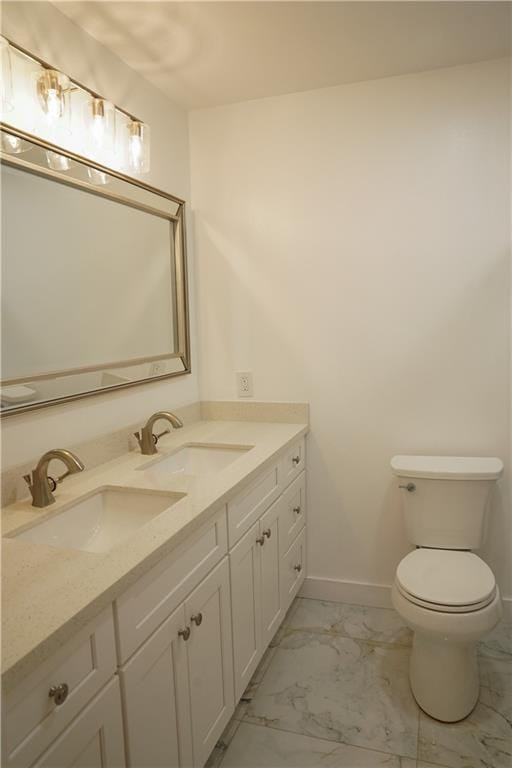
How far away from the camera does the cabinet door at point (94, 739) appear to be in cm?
88

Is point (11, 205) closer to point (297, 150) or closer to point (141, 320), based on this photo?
point (141, 320)

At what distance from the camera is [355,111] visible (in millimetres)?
2211

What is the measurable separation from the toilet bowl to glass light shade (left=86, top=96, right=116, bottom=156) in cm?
183

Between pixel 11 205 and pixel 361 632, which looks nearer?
pixel 11 205

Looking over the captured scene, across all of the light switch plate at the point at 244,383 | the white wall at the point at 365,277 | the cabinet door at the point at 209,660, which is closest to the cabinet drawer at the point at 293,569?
the white wall at the point at 365,277

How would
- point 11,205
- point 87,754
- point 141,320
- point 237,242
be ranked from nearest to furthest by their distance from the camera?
point 87,754, point 11,205, point 141,320, point 237,242

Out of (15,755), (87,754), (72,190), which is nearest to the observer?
(15,755)

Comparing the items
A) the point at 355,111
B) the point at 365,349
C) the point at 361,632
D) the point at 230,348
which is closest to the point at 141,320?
the point at 230,348

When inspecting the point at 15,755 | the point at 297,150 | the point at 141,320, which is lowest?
the point at 15,755

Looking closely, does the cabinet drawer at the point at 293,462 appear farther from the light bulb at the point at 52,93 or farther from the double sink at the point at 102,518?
the light bulb at the point at 52,93

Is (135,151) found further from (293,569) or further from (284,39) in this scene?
(293,569)

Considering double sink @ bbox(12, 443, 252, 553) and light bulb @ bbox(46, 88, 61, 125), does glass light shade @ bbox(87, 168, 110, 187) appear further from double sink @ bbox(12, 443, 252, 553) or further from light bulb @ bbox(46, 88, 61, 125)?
double sink @ bbox(12, 443, 252, 553)

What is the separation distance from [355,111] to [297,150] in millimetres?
291

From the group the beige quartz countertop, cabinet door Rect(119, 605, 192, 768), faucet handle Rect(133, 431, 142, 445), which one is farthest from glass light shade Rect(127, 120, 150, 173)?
cabinet door Rect(119, 605, 192, 768)
